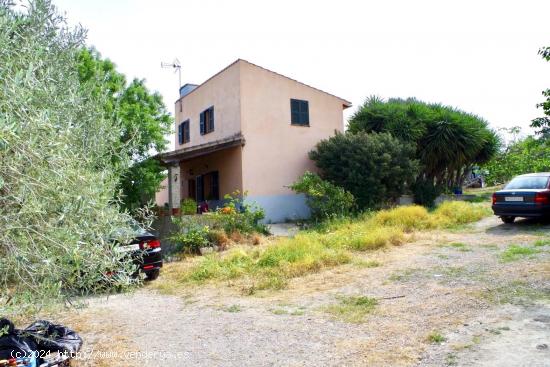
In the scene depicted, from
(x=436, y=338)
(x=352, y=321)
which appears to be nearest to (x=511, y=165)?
(x=352, y=321)

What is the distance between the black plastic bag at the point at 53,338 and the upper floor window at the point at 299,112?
565 inches

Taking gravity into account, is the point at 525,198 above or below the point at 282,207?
above

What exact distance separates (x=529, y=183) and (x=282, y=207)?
910cm

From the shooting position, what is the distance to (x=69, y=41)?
4445 millimetres

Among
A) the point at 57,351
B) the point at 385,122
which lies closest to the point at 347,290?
the point at 57,351

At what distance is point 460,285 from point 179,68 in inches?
808

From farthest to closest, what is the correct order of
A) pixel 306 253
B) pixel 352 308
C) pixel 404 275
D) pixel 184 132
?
pixel 184 132 < pixel 306 253 < pixel 404 275 < pixel 352 308

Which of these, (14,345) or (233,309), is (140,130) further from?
(14,345)

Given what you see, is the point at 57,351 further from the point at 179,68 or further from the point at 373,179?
the point at 179,68

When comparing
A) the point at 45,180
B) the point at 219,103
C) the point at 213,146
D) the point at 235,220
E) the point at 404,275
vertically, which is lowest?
the point at 404,275

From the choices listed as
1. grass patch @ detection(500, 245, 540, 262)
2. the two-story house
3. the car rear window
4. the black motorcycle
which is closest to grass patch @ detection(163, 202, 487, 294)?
the car rear window

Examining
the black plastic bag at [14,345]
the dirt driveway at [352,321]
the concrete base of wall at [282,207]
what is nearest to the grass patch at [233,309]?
the dirt driveway at [352,321]

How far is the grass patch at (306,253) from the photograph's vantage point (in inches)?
313

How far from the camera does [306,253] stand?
29.2 feet
